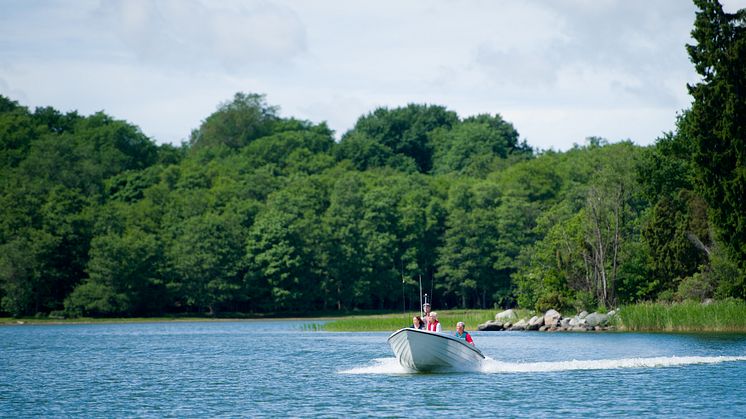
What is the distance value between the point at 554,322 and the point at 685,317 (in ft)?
45.1

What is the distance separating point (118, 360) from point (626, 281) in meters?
40.1

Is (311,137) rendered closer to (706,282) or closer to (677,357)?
(706,282)

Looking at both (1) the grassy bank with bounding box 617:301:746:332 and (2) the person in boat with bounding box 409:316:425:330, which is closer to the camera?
(2) the person in boat with bounding box 409:316:425:330

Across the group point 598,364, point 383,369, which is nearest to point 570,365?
point 598,364

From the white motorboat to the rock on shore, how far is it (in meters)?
30.3

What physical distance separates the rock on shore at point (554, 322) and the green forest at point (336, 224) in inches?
99.1

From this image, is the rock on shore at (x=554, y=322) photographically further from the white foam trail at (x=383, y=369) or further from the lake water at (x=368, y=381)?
the white foam trail at (x=383, y=369)

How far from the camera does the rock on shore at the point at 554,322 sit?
225 ft

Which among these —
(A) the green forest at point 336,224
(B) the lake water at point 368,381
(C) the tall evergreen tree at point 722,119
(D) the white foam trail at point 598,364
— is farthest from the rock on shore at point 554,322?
(D) the white foam trail at point 598,364

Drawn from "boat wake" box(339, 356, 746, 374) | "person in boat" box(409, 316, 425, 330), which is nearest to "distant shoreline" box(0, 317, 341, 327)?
"boat wake" box(339, 356, 746, 374)

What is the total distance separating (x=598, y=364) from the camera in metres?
41.9

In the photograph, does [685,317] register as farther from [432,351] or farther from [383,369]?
[432,351]

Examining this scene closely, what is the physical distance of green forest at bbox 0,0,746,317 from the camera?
76.8 m

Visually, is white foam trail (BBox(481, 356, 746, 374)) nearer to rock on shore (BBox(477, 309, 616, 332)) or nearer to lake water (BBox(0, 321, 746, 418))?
lake water (BBox(0, 321, 746, 418))
